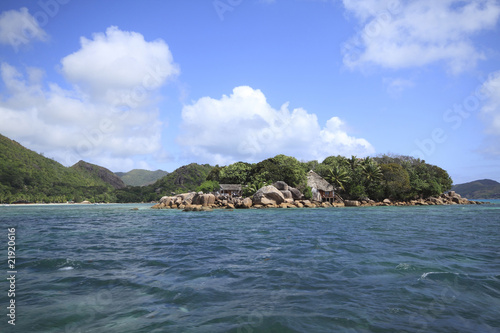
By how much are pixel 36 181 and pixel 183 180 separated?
66608 millimetres

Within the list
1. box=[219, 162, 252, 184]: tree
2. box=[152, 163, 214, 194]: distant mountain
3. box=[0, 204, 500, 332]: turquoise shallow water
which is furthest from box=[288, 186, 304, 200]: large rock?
box=[152, 163, 214, 194]: distant mountain

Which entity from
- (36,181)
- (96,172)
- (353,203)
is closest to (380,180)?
(353,203)

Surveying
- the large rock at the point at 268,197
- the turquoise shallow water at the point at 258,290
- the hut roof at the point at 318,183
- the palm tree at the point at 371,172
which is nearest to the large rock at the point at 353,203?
the hut roof at the point at 318,183

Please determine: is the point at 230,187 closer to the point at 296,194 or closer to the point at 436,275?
the point at 296,194

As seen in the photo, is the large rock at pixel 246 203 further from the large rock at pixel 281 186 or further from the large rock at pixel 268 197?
the large rock at pixel 281 186

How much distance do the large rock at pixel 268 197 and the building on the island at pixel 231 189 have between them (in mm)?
16034

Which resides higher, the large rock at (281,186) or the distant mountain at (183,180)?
the distant mountain at (183,180)

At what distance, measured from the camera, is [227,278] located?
21.6 feet

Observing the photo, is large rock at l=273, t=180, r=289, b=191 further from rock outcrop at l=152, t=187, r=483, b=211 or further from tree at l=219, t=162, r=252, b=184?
tree at l=219, t=162, r=252, b=184

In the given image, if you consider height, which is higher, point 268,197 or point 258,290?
point 268,197

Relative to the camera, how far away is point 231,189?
2589 inches

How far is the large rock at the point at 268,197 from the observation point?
4931 cm

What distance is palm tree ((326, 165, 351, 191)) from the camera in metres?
63.6

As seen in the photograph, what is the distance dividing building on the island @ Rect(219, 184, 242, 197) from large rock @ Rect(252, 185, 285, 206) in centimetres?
1603
